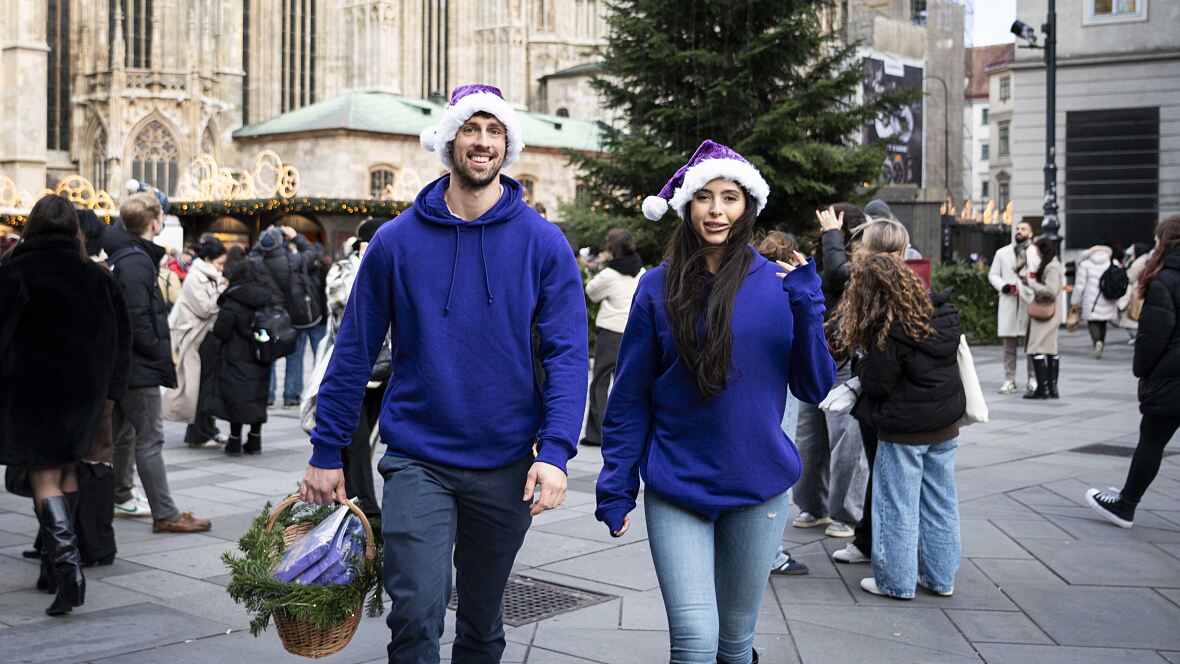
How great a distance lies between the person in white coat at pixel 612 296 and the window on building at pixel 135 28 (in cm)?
3821

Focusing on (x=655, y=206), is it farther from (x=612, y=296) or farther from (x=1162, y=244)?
(x=612, y=296)

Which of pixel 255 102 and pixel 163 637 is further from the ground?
pixel 255 102

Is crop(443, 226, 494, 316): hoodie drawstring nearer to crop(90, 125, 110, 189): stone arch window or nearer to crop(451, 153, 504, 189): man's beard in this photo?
crop(451, 153, 504, 189): man's beard

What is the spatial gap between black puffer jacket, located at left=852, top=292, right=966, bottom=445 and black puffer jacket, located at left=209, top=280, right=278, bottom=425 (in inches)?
227

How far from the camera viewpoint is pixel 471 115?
11.9 ft

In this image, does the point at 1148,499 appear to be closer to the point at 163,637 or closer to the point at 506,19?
the point at 163,637

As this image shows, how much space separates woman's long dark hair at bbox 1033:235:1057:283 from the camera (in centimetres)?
1351

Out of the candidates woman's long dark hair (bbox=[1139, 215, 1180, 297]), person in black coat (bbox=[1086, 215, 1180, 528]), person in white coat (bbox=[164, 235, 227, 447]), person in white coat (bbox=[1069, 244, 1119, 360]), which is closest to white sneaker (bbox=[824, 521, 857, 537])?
person in black coat (bbox=[1086, 215, 1180, 528])

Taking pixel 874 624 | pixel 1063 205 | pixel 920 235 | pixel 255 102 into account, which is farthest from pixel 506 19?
pixel 874 624

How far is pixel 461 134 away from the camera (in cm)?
362

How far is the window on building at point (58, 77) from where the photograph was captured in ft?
145

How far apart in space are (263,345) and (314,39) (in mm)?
44281

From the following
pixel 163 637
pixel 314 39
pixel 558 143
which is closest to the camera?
pixel 163 637

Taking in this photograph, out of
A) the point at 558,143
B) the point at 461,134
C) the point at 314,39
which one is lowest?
the point at 461,134
